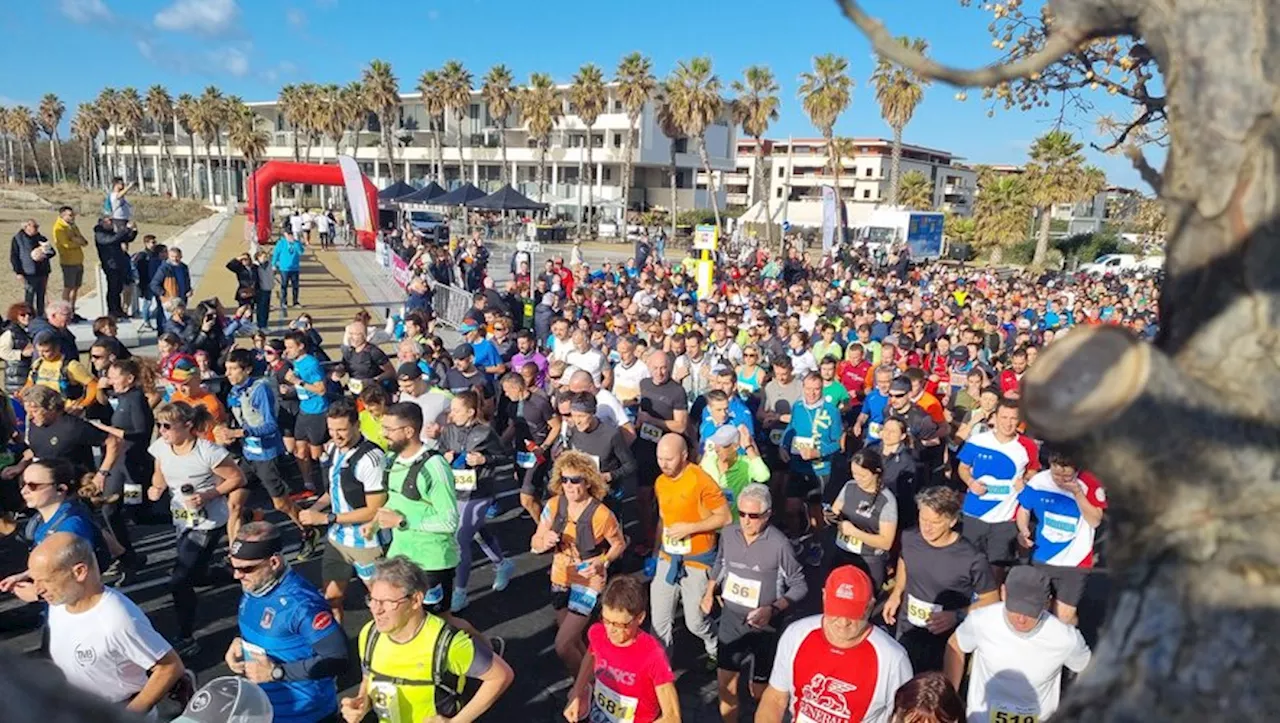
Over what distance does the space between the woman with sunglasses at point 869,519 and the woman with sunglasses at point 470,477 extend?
106 inches

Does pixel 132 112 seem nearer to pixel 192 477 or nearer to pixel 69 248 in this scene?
pixel 69 248

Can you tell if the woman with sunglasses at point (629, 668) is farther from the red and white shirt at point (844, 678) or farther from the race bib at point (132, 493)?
the race bib at point (132, 493)

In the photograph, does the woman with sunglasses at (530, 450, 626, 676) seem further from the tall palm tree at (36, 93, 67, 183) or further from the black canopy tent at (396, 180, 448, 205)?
the tall palm tree at (36, 93, 67, 183)

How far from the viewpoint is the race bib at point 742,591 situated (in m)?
4.55

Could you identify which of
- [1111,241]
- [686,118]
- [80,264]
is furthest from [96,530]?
[1111,241]

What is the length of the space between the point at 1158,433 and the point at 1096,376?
116 mm

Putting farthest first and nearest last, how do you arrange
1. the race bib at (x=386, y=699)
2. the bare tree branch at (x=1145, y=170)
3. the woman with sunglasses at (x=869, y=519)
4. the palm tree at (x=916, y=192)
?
1. the palm tree at (x=916, y=192)
2. the woman with sunglasses at (x=869, y=519)
3. the race bib at (x=386, y=699)
4. the bare tree branch at (x=1145, y=170)

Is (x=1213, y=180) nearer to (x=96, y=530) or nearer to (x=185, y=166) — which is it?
(x=96, y=530)

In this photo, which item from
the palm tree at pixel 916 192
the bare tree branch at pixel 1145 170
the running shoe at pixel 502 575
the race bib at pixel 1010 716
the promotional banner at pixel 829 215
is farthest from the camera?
the palm tree at pixel 916 192

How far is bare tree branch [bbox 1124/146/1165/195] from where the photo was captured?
102 centimetres

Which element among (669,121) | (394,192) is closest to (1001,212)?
(669,121)

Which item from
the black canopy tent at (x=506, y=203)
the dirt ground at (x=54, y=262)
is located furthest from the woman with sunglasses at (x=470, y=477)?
the black canopy tent at (x=506, y=203)

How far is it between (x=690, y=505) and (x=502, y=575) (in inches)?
83.7

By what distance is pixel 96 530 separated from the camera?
15.8 feet
